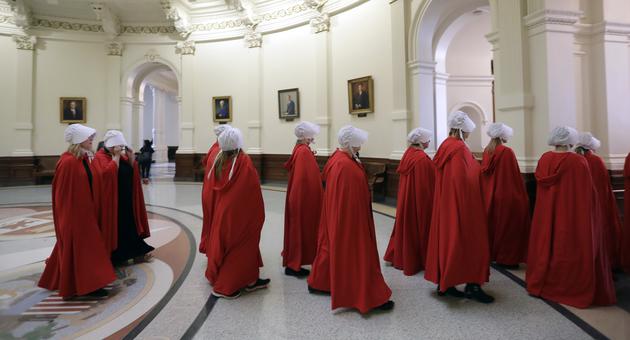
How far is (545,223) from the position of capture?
132 inches

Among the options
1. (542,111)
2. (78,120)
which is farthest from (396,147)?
(78,120)

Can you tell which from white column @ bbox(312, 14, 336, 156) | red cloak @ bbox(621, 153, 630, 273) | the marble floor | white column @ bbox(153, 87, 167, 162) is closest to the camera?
the marble floor

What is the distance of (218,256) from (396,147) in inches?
227

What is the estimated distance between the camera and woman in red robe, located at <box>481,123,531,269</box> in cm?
414

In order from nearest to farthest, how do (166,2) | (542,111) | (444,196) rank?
(444,196) → (542,111) → (166,2)

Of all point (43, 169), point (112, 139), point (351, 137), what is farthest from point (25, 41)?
point (351, 137)

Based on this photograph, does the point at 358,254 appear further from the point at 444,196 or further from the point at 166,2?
the point at 166,2

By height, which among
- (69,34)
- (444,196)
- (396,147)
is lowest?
(444,196)

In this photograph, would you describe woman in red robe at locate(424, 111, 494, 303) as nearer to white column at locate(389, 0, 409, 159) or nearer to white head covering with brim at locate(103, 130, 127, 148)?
white head covering with brim at locate(103, 130, 127, 148)

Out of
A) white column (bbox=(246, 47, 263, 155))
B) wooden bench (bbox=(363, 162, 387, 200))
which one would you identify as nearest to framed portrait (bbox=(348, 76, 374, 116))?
wooden bench (bbox=(363, 162, 387, 200))

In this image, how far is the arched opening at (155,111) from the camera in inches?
551

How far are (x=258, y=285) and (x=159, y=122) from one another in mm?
22469

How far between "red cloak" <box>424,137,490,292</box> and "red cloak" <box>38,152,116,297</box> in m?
3.30

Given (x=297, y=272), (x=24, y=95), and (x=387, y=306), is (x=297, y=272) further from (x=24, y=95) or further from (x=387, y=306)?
(x=24, y=95)
